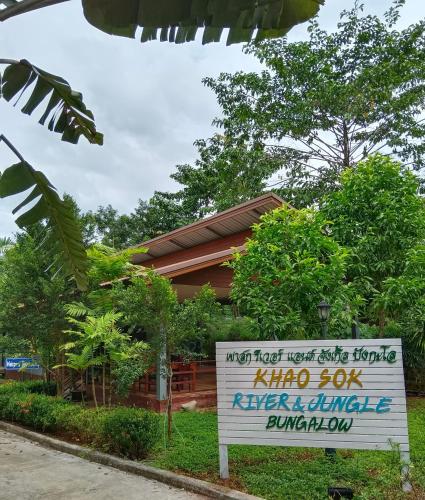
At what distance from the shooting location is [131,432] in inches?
247

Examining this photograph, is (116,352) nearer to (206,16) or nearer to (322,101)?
(206,16)

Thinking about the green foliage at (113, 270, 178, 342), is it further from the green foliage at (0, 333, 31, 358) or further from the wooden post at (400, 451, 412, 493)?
the green foliage at (0, 333, 31, 358)

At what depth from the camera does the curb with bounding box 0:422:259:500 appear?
4.93 m

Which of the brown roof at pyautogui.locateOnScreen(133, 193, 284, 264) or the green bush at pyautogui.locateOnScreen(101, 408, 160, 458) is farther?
the brown roof at pyautogui.locateOnScreen(133, 193, 284, 264)

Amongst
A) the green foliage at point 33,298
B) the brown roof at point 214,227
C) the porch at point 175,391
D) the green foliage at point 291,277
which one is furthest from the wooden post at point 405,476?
the brown roof at point 214,227

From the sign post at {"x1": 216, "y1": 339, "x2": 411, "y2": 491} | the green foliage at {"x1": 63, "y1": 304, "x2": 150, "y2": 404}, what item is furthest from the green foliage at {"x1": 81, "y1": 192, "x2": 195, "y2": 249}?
the sign post at {"x1": 216, "y1": 339, "x2": 411, "y2": 491}

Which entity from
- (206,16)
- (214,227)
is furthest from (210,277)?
(206,16)

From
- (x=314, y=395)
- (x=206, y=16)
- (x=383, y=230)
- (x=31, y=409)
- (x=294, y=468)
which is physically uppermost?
(x=206, y=16)

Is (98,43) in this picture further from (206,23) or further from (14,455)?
(14,455)

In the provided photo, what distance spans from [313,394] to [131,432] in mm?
2552

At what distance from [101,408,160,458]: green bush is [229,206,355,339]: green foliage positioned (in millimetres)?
2092

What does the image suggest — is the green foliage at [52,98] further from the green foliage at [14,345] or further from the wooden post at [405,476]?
the green foliage at [14,345]

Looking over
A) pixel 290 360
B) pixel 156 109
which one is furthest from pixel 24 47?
pixel 156 109

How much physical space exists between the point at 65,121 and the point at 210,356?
12295 mm
